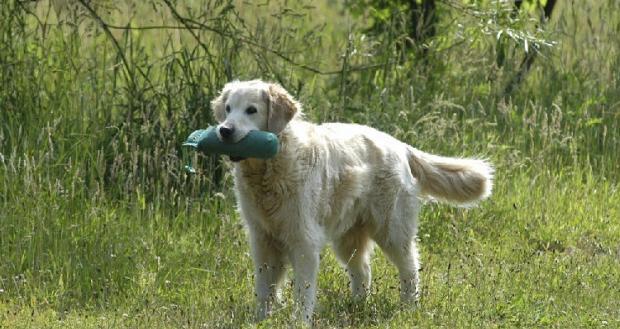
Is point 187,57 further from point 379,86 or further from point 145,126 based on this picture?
point 379,86

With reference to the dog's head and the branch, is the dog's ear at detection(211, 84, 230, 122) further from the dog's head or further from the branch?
the branch

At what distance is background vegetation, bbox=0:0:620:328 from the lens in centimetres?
685

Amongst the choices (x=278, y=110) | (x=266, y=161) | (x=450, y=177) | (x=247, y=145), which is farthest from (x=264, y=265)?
(x=450, y=177)

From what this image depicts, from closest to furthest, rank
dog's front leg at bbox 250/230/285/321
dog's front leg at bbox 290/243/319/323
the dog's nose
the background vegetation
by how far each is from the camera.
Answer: the dog's nose
dog's front leg at bbox 290/243/319/323
dog's front leg at bbox 250/230/285/321
the background vegetation

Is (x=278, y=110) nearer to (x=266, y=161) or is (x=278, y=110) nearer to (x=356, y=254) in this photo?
(x=266, y=161)

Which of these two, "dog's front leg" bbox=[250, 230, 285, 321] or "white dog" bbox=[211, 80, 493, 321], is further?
"dog's front leg" bbox=[250, 230, 285, 321]

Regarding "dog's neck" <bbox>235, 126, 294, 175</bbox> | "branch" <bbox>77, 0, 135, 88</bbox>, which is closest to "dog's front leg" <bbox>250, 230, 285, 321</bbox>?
"dog's neck" <bbox>235, 126, 294, 175</bbox>

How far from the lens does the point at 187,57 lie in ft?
28.9

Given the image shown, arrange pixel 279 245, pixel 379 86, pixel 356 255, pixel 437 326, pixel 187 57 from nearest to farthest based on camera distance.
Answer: pixel 437 326 → pixel 279 245 → pixel 356 255 → pixel 187 57 → pixel 379 86

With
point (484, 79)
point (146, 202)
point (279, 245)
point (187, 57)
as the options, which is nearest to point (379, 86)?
point (484, 79)

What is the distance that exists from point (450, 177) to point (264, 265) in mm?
1467

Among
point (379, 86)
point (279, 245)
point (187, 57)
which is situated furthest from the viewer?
point (379, 86)

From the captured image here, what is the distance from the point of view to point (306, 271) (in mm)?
6551

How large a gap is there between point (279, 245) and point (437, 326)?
103 cm
